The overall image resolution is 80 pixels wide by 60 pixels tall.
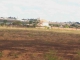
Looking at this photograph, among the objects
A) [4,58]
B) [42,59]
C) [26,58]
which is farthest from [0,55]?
[42,59]

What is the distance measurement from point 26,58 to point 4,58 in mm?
1390

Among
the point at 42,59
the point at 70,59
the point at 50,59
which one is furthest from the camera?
the point at 70,59

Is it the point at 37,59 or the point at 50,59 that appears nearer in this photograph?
the point at 50,59

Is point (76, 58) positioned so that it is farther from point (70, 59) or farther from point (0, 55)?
point (0, 55)

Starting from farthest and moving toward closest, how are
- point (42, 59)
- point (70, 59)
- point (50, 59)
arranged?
1. point (70, 59)
2. point (42, 59)
3. point (50, 59)

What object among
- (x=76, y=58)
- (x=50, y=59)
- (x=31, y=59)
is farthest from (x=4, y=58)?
(x=76, y=58)

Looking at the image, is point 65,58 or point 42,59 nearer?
point 42,59

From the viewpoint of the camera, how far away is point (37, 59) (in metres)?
15.9

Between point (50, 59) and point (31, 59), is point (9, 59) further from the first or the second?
point (50, 59)

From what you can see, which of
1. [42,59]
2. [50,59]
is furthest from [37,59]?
[50,59]

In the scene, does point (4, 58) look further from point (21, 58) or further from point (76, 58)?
point (76, 58)

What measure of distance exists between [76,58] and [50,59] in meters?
2.72

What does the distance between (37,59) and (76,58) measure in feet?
8.32

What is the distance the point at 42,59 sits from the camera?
1573 cm
